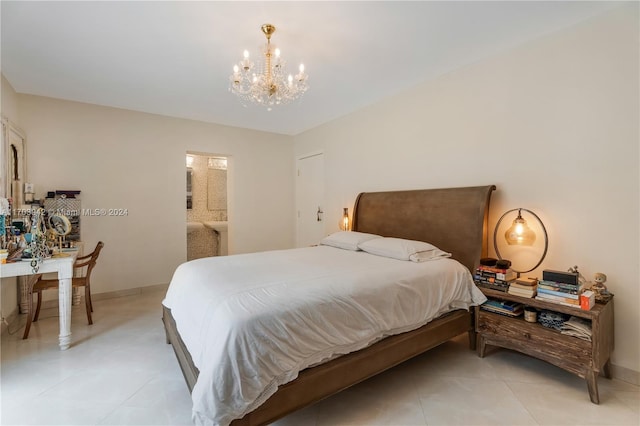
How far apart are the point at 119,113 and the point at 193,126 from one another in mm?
913

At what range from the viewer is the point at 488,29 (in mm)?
2172

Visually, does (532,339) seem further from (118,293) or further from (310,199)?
(118,293)

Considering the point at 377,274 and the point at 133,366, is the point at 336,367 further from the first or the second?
the point at 133,366

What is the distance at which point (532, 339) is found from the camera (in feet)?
6.49

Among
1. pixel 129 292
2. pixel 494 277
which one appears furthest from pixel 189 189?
pixel 494 277

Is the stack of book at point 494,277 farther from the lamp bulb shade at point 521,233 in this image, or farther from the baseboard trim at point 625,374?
the baseboard trim at point 625,374

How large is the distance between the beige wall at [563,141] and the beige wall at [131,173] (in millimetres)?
3030

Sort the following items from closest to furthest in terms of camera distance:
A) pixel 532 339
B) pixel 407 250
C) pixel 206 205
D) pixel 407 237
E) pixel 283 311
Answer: pixel 283 311 → pixel 532 339 → pixel 407 250 → pixel 407 237 → pixel 206 205

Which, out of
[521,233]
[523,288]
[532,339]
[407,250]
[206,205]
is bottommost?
[532,339]

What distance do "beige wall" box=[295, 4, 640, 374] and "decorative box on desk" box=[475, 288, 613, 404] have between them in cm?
34

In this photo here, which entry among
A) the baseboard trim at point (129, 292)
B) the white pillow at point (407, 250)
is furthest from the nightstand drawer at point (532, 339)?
the baseboard trim at point (129, 292)

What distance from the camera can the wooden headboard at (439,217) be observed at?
250 cm

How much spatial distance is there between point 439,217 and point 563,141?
3.60 feet

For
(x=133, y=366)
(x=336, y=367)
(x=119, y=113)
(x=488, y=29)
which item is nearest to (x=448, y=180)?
(x=488, y=29)
